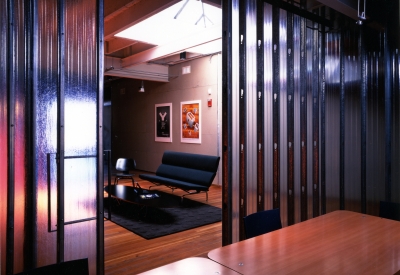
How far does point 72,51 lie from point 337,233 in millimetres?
2608

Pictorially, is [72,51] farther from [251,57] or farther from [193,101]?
[193,101]

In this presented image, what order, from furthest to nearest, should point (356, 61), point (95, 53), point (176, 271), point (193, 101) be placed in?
1. point (193, 101)
2. point (356, 61)
3. point (95, 53)
4. point (176, 271)

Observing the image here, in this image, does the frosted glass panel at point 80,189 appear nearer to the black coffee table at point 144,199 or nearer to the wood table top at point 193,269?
the wood table top at point 193,269

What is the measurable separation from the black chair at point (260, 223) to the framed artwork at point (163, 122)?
728 centimetres

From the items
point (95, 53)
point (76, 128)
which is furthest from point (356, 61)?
point (76, 128)

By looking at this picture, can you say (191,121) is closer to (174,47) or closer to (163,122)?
(163,122)

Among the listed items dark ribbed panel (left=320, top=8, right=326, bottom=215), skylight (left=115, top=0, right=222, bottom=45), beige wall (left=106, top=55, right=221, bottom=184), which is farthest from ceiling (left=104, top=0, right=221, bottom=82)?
dark ribbed panel (left=320, top=8, right=326, bottom=215)

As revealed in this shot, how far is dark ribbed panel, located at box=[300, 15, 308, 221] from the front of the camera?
14.3 ft

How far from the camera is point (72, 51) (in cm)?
272

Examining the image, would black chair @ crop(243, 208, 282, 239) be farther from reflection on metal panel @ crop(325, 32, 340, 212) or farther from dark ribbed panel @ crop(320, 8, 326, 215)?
reflection on metal panel @ crop(325, 32, 340, 212)

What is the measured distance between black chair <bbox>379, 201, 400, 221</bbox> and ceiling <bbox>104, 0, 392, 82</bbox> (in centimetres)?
240

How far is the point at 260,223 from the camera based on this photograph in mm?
2641

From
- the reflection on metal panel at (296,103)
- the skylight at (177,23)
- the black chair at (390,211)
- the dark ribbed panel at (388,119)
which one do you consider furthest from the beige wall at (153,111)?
the black chair at (390,211)

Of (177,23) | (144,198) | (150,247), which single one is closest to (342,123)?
(150,247)
